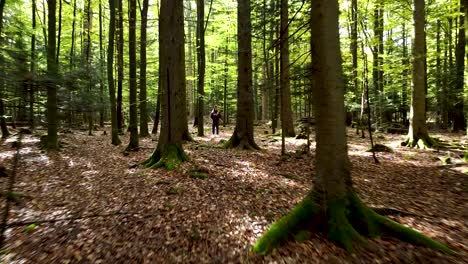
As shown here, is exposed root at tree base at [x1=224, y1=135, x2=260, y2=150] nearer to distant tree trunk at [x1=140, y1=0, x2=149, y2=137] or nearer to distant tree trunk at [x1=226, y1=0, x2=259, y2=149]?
distant tree trunk at [x1=226, y1=0, x2=259, y2=149]

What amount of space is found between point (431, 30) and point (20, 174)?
90.2 ft

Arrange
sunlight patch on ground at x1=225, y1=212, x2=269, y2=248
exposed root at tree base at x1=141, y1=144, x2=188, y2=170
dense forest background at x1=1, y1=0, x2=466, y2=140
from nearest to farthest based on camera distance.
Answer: sunlight patch on ground at x1=225, y1=212, x2=269, y2=248 → dense forest background at x1=1, y1=0, x2=466, y2=140 → exposed root at tree base at x1=141, y1=144, x2=188, y2=170

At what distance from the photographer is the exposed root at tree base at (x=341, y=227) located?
426 centimetres

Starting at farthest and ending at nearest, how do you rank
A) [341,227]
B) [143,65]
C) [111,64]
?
[143,65], [111,64], [341,227]

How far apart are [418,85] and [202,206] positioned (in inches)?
416

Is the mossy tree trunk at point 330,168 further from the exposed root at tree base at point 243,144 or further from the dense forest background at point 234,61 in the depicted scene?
the exposed root at tree base at point 243,144

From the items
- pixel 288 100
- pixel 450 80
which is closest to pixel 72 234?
pixel 288 100

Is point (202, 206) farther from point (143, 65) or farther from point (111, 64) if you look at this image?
point (143, 65)

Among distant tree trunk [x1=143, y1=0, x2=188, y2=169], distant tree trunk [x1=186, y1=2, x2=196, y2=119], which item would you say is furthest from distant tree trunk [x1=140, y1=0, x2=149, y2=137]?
distant tree trunk [x1=186, y1=2, x2=196, y2=119]

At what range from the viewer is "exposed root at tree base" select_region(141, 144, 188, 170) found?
28.6 feet

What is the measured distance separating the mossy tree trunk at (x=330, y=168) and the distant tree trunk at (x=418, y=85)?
9.05m

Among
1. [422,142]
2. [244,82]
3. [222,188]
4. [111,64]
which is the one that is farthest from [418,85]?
[111,64]

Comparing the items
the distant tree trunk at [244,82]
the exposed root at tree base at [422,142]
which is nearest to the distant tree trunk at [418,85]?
the exposed root at tree base at [422,142]

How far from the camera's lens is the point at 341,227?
4.38 metres
